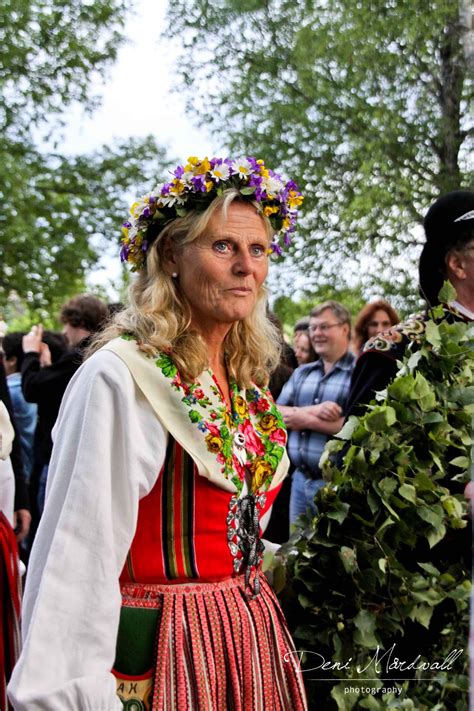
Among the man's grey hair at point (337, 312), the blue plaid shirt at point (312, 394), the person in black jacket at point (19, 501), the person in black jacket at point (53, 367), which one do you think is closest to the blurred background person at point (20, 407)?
the person in black jacket at point (53, 367)

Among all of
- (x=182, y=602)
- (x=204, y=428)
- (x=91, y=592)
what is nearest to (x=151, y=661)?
(x=182, y=602)

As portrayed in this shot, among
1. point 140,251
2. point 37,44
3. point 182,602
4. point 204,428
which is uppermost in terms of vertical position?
point 37,44

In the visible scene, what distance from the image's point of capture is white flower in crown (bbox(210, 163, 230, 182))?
2307mm

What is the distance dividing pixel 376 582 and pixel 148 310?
905mm

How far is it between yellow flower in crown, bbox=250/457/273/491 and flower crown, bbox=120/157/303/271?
610 mm

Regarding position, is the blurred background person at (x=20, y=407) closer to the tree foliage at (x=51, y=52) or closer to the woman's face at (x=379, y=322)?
the woman's face at (x=379, y=322)

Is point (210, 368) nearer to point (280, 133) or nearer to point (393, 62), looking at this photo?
point (393, 62)

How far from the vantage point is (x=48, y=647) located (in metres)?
1.79

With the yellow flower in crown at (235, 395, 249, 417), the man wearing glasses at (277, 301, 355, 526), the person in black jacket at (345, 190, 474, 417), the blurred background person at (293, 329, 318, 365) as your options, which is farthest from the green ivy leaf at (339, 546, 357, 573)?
the blurred background person at (293, 329, 318, 365)

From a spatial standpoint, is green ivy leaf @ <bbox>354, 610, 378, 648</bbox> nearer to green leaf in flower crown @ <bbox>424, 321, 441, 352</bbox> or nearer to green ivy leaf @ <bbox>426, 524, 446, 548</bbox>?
green ivy leaf @ <bbox>426, 524, 446, 548</bbox>

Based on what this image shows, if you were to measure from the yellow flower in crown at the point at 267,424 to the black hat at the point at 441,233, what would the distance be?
44.7 inches

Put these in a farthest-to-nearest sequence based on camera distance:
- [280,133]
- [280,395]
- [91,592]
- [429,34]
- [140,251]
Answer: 1. [280,133]
2. [429,34]
3. [280,395]
4. [140,251]
5. [91,592]

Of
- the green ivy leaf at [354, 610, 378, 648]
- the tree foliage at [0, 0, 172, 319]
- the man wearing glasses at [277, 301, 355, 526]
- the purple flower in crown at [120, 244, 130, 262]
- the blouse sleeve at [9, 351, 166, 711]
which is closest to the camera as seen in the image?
the blouse sleeve at [9, 351, 166, 711]

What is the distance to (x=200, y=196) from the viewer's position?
2.30 m
